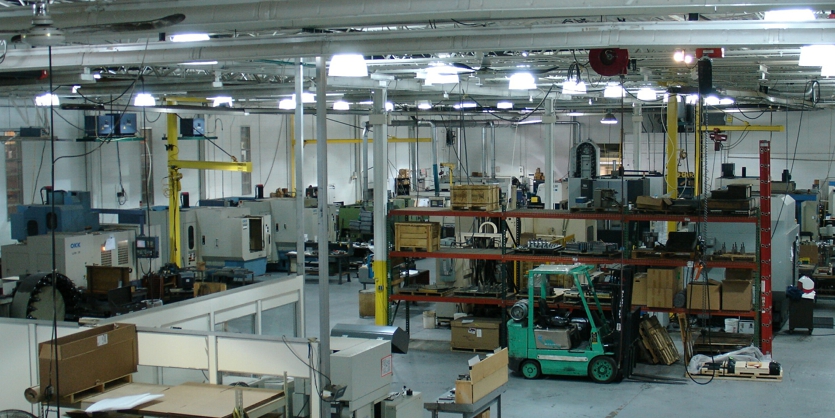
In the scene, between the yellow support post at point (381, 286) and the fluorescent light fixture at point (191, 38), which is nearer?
the fluorescent light fixture at point (191, 38)

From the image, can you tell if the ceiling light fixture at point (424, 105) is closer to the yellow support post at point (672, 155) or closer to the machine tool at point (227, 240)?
the machine tool at point (227, 240)

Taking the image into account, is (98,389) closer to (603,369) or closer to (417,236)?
(603,369)

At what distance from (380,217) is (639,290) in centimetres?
463

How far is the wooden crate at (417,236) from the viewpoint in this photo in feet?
48.3

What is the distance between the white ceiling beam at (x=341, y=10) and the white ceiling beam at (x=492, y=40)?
1.35 metres

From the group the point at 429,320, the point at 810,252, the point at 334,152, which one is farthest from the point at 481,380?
the point at 334,152

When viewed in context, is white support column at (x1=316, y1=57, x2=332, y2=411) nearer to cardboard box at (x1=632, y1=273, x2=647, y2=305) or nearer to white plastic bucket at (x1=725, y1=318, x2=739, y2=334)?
cardboard box at (x1=632, y1=273, x2=647, y2=305)

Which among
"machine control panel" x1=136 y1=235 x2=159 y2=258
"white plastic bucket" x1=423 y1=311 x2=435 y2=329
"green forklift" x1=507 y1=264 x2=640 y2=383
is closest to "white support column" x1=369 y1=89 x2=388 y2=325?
"white plastic bucket" x1=423 y1=311 x2=435 y2=329

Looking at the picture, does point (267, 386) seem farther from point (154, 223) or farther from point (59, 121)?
point (59, 121)

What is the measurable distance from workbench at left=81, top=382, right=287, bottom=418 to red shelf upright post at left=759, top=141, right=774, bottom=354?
29.6ft

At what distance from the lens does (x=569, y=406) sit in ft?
38.3

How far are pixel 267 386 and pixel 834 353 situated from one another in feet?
36.2

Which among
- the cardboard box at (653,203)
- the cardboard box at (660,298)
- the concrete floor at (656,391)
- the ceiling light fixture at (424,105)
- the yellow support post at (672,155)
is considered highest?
the ceiling light fixture at (424,105)

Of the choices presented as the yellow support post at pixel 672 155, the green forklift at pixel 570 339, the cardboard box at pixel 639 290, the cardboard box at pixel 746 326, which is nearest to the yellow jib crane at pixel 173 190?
the green forklift at pixel 570 339
